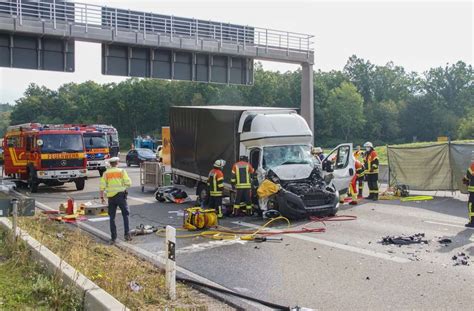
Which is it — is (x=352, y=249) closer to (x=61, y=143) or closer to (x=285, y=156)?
(x=285, y=156)

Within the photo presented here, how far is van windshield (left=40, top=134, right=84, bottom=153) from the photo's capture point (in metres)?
20.0

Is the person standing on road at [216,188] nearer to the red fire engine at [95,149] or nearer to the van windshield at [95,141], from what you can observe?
the red fire engine at [95,149]

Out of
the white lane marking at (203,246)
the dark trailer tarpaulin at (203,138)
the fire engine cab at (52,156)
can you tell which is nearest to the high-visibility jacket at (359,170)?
the dark trailer tarpaulin at (203,138)

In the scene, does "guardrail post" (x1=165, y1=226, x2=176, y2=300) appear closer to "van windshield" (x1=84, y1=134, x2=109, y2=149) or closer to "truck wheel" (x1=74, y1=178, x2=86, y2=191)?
"truck wheel" (x1=74, y1=178, x2=86, y2=191)

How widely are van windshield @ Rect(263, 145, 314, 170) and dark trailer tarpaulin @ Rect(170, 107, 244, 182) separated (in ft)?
3.19

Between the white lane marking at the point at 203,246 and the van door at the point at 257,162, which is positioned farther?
the van door at the point at 257,162

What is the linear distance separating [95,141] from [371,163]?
16261 mm

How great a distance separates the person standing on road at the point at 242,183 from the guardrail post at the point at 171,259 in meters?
6.65

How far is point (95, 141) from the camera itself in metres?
27.9

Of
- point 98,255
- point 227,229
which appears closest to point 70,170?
point 227,229

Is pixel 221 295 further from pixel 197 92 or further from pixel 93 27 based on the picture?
pixel 197 92

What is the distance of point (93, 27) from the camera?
26.1 metres

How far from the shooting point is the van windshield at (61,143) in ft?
65.7

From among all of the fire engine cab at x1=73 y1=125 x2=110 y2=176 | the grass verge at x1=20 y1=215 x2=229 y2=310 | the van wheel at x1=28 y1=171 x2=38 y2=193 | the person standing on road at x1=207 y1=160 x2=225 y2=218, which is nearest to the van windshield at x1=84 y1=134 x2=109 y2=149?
the fire engine cab at x1=73 y1=125 x2=110 y2=176
